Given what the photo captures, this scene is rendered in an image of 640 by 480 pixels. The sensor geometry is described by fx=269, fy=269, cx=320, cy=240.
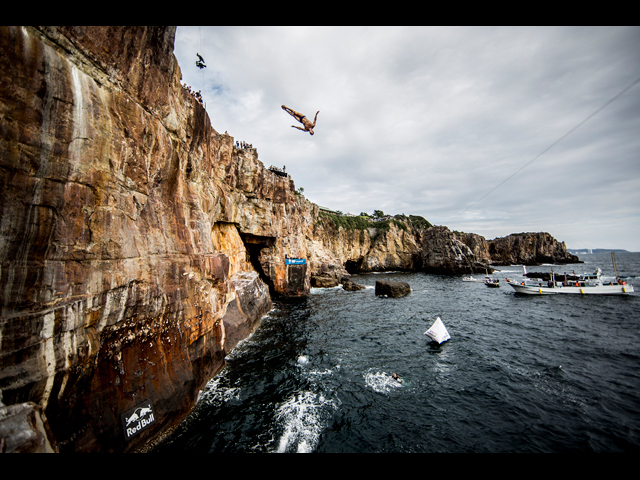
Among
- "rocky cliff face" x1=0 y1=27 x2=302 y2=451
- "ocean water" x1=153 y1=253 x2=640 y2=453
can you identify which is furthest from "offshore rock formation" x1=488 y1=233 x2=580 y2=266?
"rocky cliff face" x1=0 y1=27 x2=302 y2=451

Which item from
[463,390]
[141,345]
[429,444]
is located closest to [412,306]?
[463,390]

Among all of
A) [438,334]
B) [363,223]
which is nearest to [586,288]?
[438,334]

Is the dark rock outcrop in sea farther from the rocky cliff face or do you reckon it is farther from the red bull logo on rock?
the red bull logo on rock

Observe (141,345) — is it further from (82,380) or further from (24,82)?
(24,82)

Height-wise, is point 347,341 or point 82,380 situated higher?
point 82,380
